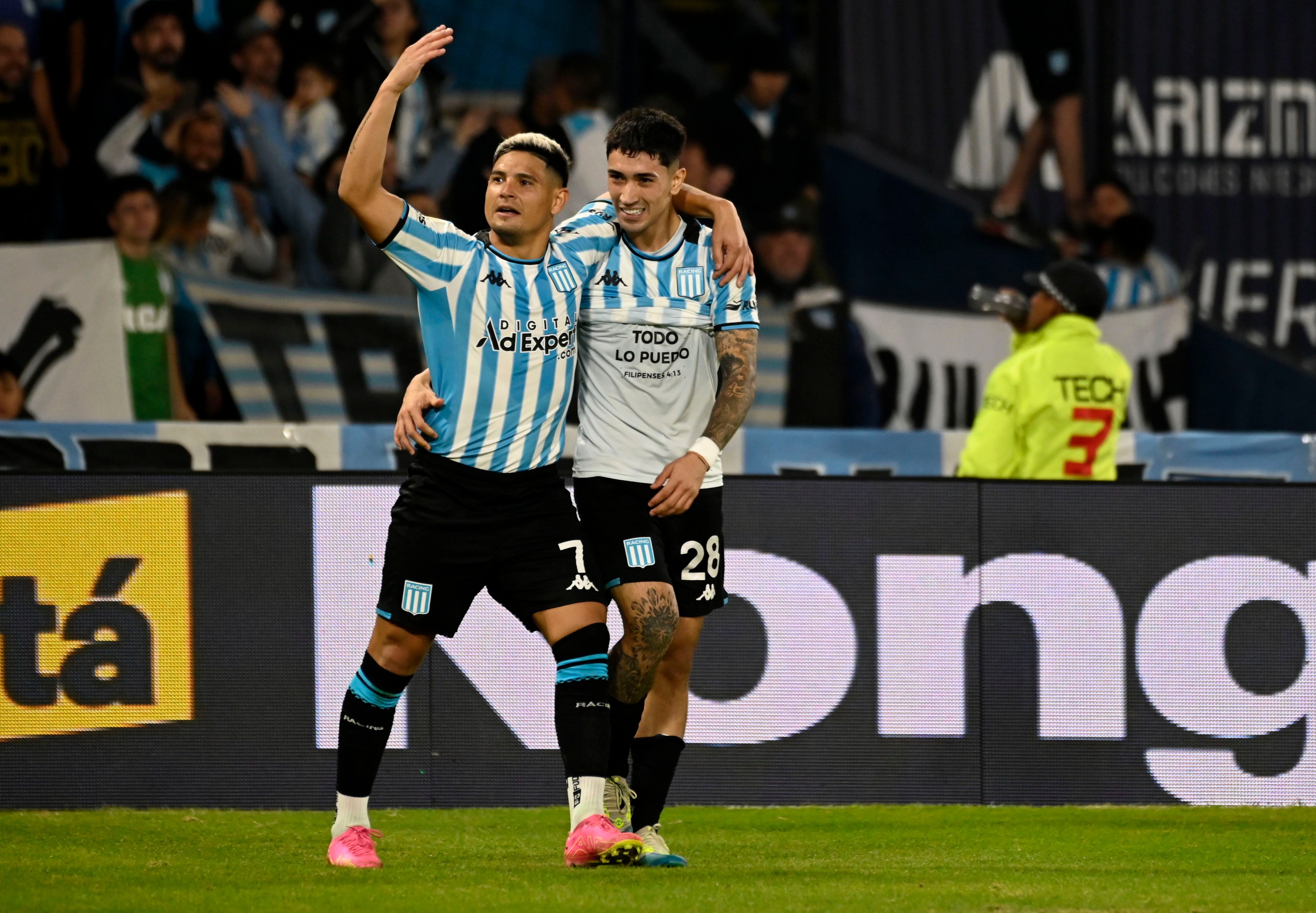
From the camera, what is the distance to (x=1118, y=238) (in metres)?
10.7

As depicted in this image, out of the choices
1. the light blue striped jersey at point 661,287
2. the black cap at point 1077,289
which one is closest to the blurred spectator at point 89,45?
the black cap at point 1077,289

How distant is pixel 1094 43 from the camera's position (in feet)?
35.6

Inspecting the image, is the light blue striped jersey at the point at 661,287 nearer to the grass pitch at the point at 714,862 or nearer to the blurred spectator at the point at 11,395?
the grass pitch at the point at 714,862

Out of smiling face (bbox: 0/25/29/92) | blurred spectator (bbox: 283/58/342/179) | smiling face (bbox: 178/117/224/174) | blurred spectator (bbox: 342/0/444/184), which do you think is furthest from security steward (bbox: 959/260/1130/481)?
smiling face (bbox: 0/25/29/92)

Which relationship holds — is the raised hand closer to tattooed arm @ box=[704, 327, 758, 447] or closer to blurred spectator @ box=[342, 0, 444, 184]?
tattooed arm @ box=[704, 327, 758, 447]

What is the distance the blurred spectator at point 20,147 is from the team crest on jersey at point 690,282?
19.4 feet

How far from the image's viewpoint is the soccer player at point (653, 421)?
4848 millimetres

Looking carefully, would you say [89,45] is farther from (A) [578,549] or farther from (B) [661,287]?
(A) [578,549]

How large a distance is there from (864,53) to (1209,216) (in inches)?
96.0

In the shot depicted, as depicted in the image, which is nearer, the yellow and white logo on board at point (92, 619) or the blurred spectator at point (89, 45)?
the yellow and white logo on board at point (92, 619)

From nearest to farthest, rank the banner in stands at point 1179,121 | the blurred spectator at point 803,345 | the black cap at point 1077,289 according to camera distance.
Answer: the black cap at point 1077,289, the blurred spectator at point 803,345, the banner in stands at point 1179,121

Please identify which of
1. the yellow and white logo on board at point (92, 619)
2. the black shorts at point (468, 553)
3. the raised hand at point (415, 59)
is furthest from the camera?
the yellow and white logo on board at point (92, 619)

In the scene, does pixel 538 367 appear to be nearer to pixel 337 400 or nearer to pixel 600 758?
pixel 600 758

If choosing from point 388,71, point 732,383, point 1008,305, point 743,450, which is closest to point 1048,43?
point 1008,305
